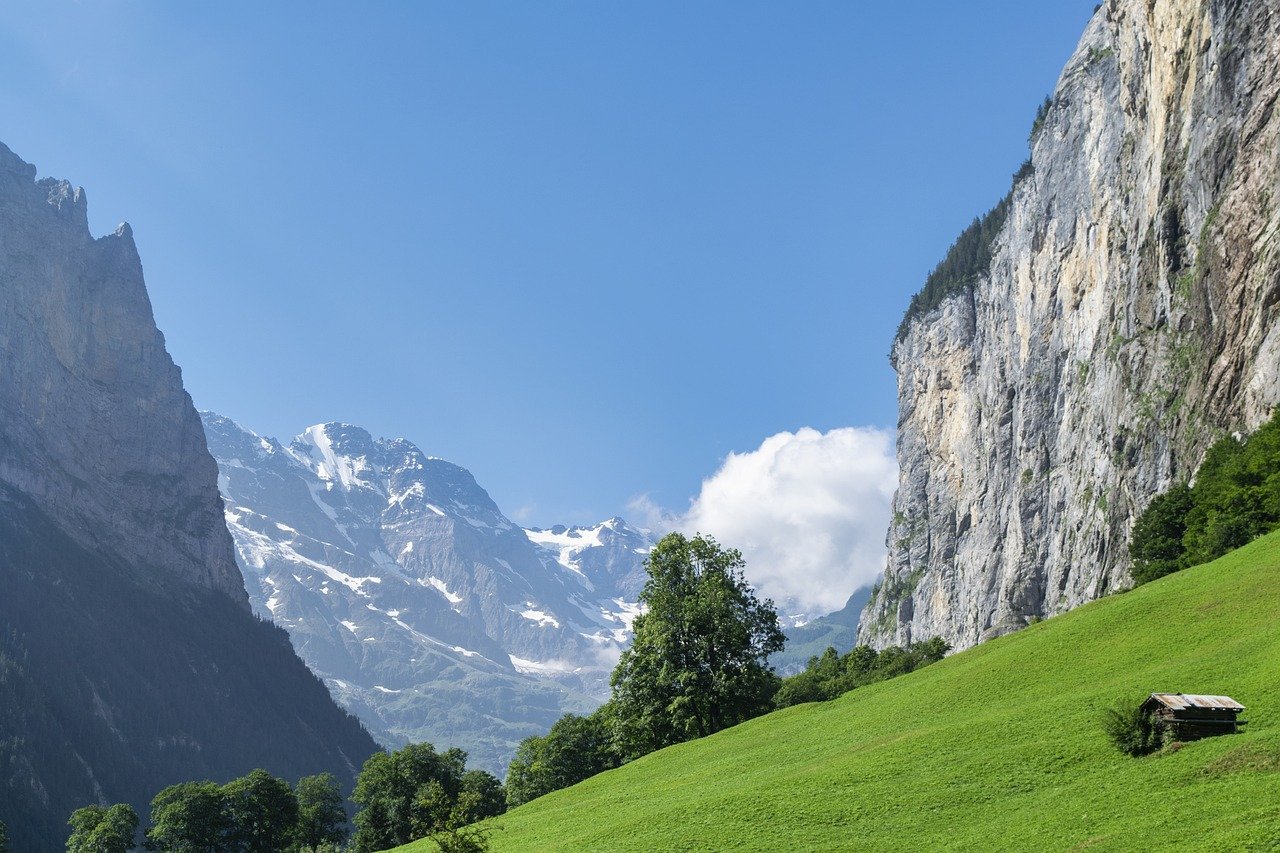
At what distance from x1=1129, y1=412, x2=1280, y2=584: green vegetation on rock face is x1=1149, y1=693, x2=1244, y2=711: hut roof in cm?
4538

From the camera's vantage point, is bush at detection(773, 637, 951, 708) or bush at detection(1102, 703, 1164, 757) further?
bush at detection(773, 637, 951, 708)

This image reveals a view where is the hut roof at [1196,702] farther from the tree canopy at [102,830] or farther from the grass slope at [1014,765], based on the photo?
the tree canopy at [102,830]

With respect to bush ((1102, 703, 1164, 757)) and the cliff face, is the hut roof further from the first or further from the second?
the cliff face

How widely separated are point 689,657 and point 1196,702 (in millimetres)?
52544

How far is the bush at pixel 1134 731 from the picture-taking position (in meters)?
31.3

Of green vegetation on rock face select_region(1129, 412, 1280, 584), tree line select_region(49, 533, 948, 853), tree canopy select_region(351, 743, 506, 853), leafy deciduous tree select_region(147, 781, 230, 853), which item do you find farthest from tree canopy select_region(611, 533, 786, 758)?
leafy deciduous tree select_region(147, 781, 230, 853)

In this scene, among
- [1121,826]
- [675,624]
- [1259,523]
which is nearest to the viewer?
[1121,826]

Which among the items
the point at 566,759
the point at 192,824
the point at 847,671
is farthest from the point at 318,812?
the point at 847,671

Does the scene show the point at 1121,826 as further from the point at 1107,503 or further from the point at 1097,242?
the point at 1097,242

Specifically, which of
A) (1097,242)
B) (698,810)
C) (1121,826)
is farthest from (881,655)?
(1121,826)

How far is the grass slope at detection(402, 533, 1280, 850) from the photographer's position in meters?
27.4

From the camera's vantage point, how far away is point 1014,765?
3409 centimetres

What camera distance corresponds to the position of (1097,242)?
17825 centimetres

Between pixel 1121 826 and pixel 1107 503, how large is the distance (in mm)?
137333
